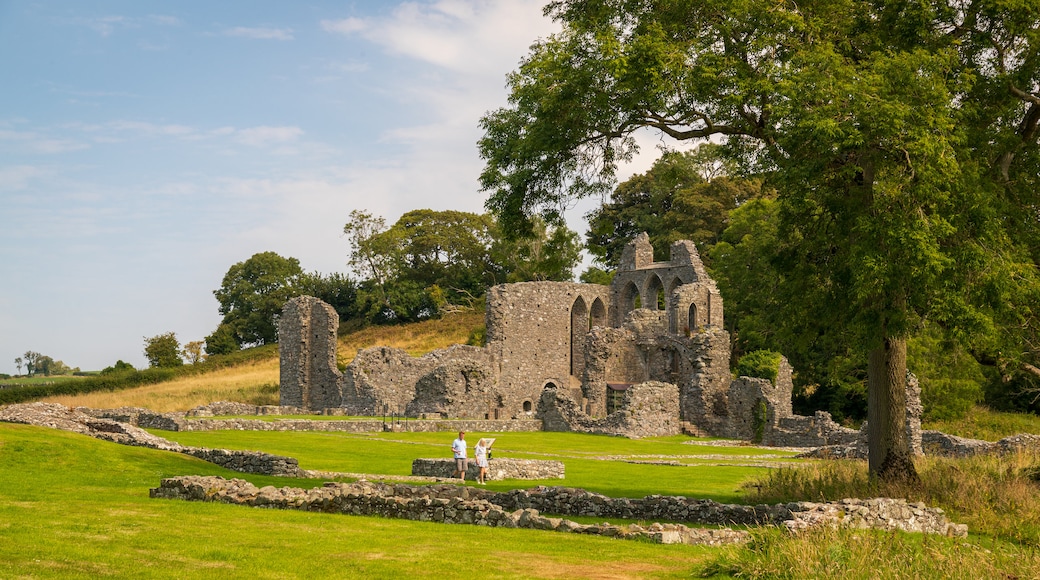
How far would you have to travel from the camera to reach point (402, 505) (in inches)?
647

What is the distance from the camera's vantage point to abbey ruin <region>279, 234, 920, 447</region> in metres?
44.8

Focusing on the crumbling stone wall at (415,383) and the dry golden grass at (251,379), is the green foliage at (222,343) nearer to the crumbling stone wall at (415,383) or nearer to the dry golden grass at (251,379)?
the dry golden grass at (251,379)

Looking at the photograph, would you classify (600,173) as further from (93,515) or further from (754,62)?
(93,515)

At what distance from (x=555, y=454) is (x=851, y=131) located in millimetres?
17889

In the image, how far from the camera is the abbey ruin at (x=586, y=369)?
44.8 metres

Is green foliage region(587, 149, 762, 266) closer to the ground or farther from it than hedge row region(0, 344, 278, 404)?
farther from it

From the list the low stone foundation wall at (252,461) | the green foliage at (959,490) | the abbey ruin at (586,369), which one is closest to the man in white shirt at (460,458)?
the low stone foundation wall at (252,461)

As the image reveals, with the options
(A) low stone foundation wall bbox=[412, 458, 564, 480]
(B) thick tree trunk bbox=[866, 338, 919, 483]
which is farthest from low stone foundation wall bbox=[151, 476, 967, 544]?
(A) low stone foundation wall bbox=[412, 458, 564, 480]

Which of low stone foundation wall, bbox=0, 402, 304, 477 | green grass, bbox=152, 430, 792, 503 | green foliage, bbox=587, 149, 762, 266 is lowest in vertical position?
green grass, bbox=152, 430, 792, 503

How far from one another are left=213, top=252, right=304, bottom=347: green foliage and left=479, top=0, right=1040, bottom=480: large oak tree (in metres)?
61.9

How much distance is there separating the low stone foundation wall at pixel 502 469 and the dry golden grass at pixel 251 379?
25046mm

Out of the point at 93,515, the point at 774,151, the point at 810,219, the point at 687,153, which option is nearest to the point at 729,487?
the point at 810,219

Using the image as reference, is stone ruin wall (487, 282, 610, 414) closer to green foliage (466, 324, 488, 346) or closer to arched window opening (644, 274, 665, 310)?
arched window opening (644, 274, 665, 310)

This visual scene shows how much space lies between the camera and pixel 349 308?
3221 inches
